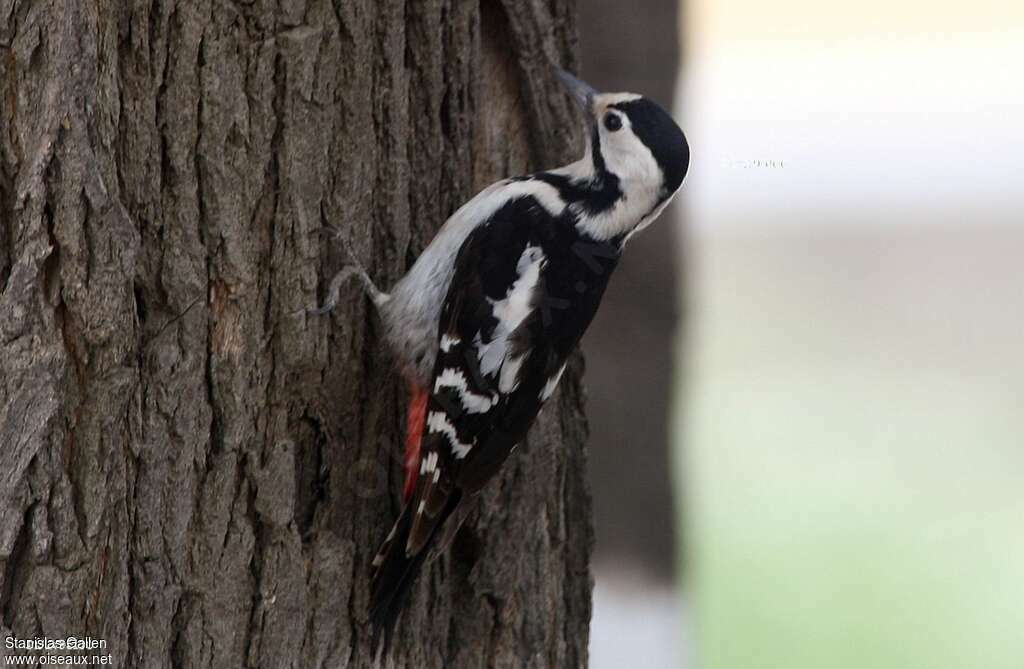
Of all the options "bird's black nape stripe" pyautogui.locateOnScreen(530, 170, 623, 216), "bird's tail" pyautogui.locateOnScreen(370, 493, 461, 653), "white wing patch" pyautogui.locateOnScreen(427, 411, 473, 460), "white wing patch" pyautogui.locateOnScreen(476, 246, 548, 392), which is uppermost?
"bird's black nape stripe" pyautogui.locateOnScreen(530, 170, 623, 216)

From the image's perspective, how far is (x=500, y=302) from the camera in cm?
209

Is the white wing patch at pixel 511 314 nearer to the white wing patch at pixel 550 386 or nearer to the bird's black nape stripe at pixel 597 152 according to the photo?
the white wing patch at pixel 550 386

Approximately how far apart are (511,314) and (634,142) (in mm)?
398

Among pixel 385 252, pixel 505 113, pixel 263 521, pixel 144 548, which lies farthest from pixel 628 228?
pixel 144 548

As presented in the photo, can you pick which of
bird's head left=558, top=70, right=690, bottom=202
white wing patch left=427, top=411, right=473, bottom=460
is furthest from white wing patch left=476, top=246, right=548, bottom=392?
bird's head left=558, top=70, right=690, bottom=202

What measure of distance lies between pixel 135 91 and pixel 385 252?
0.52 metres

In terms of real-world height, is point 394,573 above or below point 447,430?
below

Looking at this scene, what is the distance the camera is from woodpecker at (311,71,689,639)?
1919 millimetres

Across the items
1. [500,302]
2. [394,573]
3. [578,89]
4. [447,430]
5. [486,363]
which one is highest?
[578,89]

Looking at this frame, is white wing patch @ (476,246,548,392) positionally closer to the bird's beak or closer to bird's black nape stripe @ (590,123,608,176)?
bird's black nape stripe @ (590,123,608,176)

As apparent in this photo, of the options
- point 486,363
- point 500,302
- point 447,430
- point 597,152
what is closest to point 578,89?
point 597,152

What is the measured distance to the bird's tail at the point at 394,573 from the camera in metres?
1.87

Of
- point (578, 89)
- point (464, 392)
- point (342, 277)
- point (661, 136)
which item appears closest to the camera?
point (342, 277)

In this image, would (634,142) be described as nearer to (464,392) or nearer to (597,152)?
(597,152)
